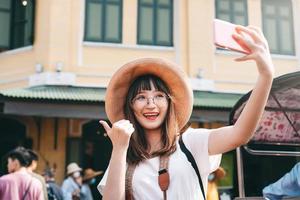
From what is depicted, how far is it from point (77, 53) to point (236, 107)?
7277mm

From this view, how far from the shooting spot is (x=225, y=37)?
6.02ft

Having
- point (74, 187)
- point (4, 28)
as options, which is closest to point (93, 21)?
point (4, 28)

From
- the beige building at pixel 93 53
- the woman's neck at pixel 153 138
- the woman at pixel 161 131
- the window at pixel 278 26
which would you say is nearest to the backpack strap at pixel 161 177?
the woman at pixel 161 131

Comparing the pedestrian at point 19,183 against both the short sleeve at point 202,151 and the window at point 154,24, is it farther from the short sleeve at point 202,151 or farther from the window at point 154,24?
the window at point 154,24

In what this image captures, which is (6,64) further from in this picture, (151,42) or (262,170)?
(262,170)

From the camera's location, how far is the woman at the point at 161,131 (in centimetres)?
190

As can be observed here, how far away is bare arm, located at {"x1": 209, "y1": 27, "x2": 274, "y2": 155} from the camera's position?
187 centimetres

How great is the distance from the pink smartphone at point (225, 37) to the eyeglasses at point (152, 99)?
457 mm

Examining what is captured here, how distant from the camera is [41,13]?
11617 mm

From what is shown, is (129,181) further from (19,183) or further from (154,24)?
(154,24)

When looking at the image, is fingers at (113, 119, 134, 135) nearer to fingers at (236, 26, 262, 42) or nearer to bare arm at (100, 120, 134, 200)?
bare arm at (100, 120, 134, 200)

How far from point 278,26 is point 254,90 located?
37.1ft

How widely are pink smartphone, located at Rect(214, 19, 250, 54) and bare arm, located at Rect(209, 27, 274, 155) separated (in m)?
0.02

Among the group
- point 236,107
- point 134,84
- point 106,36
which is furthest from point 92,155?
point 134,84
